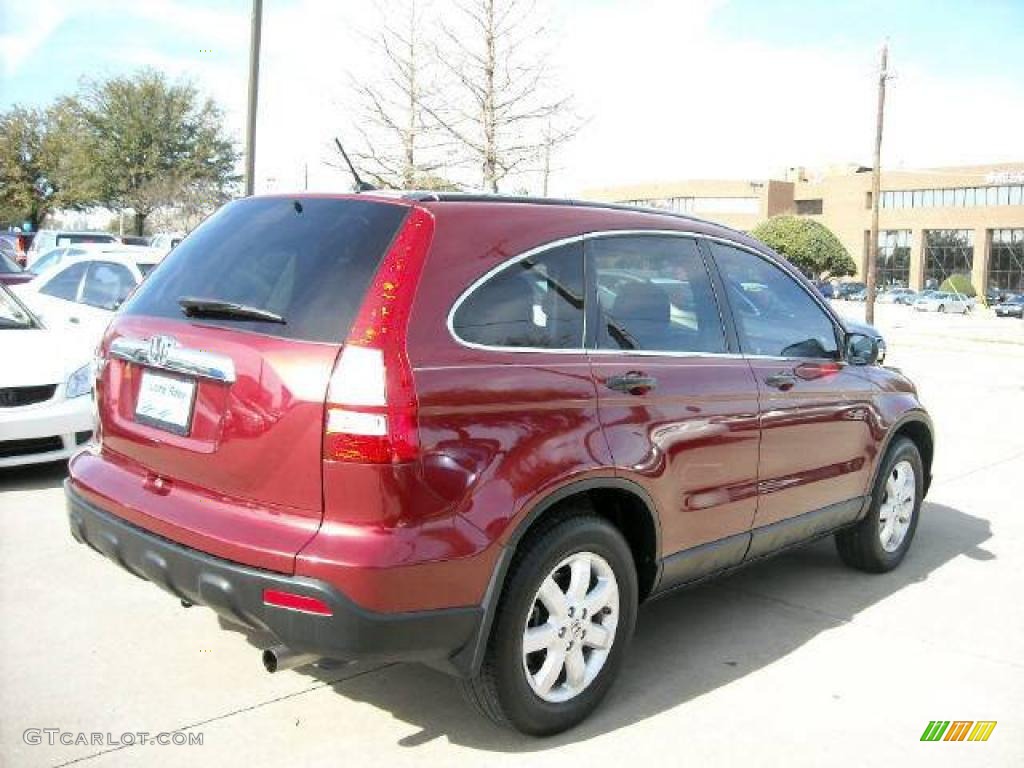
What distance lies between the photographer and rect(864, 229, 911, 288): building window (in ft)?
302

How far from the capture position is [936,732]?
3.45 meters

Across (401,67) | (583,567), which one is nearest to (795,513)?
(583,567)

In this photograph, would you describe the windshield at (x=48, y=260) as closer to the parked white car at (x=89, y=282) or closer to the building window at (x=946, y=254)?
the parked white car at (x=89, y=282)

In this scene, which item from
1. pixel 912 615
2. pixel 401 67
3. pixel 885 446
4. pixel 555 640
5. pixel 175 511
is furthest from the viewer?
pixel 401 67

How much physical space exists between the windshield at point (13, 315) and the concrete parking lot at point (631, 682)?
211cm

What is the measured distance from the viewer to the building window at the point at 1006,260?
275ft

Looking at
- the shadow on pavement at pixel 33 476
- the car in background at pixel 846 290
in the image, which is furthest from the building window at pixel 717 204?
the shadow on pavement at pixel 33 476

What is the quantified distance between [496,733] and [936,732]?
1.58 meters

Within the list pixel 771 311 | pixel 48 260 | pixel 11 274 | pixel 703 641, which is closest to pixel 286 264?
pixel 771 311

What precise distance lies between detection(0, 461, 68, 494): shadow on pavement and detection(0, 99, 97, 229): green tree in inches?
1577

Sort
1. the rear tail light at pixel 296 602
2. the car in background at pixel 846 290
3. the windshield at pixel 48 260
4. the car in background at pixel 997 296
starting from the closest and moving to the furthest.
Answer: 1. the rear tail light at pixel 296 602
2. the windshield at pixel 48 260
3. the car in background at pixel 846 290
4. the car in background at pixel 997 296

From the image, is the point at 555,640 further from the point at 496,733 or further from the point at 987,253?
the point at 987,253

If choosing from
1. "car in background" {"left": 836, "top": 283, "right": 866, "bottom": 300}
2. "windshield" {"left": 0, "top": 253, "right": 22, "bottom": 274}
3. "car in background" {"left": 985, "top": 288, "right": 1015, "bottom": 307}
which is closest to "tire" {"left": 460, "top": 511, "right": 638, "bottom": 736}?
"windshield" {"left": 0, "top": 253, "right": 22, "bottom": 274}

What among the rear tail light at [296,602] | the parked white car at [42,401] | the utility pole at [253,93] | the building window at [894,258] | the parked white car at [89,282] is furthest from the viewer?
the building window at [894,258]
